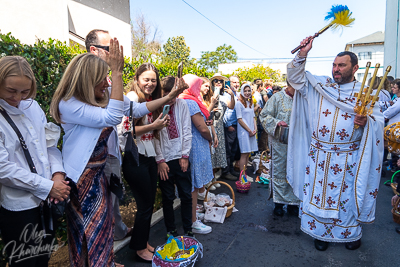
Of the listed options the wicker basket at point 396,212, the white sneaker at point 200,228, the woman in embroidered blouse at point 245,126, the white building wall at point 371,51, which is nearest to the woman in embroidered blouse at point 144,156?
the white sneaker at point 200,228

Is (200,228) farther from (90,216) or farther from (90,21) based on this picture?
(90,21)

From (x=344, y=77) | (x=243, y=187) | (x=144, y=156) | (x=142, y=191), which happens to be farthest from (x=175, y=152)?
(x=243, y=187)

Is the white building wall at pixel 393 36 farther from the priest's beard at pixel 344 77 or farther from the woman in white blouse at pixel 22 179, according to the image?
the woman in white blouse at pixel 22 179

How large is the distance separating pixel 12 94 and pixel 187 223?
226 cm

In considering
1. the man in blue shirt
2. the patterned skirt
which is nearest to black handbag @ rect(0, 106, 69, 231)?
the patterned skirt

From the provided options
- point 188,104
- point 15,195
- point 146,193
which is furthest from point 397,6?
point 15,195

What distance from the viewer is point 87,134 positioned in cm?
191

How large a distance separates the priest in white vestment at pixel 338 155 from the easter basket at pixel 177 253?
1.49 m

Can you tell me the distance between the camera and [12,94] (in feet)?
5.32

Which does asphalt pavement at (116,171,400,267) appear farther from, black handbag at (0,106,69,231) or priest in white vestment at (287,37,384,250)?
black handbag at (0,106,69,231)

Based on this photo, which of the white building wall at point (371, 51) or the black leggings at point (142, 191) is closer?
the black leggings at point (142, 191)

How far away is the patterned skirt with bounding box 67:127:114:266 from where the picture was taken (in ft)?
6.42

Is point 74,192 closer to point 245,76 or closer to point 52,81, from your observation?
point 52,81

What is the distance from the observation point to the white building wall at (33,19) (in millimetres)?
7195
